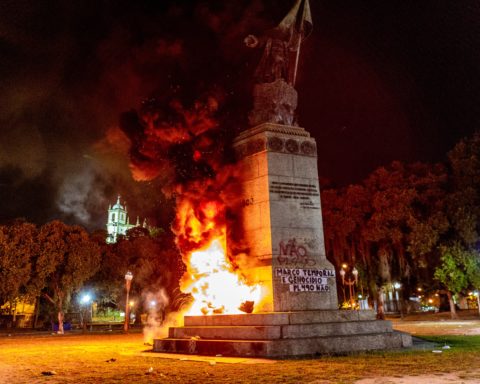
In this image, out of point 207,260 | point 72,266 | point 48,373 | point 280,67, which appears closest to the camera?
point 48,373

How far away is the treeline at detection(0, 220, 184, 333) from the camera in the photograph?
1601 inches

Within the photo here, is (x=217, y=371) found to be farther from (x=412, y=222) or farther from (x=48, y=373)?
(x=412, y=222)

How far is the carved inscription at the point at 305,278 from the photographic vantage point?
550 inches

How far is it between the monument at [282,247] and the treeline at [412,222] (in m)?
26.5

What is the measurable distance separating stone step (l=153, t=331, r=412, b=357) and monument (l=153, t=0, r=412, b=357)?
25 millimetres

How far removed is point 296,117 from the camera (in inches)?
670

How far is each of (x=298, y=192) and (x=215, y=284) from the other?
4.22 meters

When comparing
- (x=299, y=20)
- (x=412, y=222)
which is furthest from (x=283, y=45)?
(x=412, y=222)

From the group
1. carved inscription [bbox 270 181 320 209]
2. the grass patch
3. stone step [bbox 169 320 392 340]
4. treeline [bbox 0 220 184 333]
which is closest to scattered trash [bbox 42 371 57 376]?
the grass patch

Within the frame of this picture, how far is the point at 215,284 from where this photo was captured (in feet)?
52.2

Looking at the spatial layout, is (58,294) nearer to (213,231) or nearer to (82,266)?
(82,266)

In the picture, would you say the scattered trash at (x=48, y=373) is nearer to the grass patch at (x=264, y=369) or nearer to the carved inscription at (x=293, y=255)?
the grass patch at (x=264, y=369)

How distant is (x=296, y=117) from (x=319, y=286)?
6198mm

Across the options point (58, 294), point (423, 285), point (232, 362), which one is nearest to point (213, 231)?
point (232, 362)
